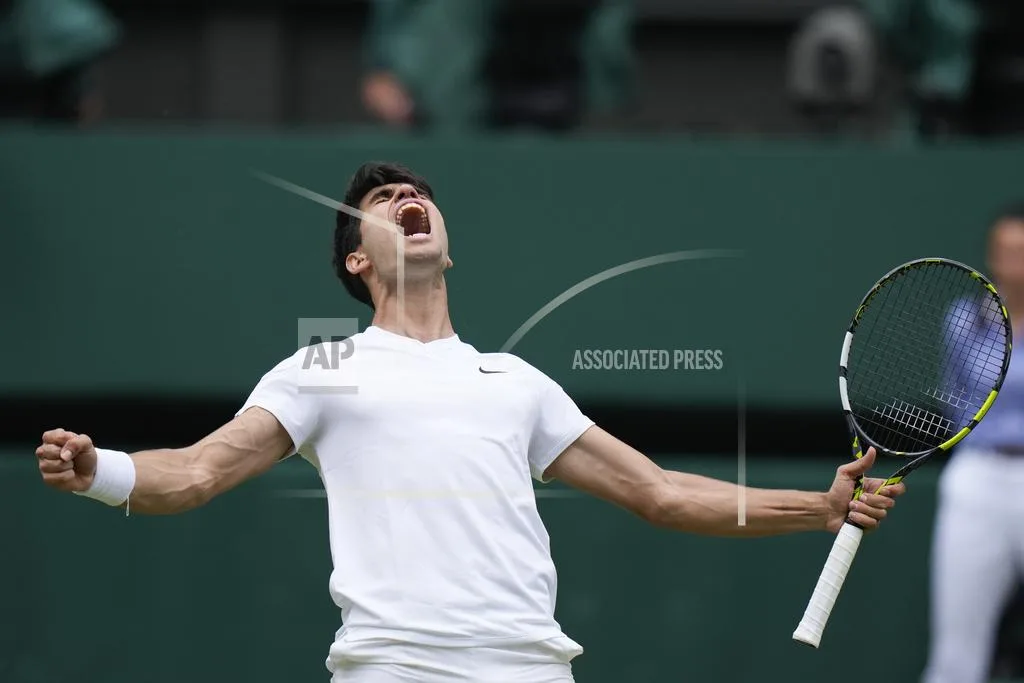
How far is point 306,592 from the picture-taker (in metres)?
4.58

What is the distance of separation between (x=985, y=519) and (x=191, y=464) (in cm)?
238

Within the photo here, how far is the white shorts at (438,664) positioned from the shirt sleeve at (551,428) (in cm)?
33

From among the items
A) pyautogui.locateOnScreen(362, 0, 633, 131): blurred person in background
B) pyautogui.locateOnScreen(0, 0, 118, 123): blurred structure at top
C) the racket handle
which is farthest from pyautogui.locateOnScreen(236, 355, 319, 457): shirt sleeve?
pyautogui.locateOnScreen(0, 0, 118, 123): blurred structure at top

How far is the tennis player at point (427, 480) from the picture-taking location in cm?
255

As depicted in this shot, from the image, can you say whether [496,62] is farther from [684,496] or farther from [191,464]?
[191,464]

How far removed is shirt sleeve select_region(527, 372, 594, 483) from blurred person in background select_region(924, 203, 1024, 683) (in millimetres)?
1637

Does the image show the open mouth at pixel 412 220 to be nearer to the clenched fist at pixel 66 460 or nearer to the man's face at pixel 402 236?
the man's face at pixel 402 236

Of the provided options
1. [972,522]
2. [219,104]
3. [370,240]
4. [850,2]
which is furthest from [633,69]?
[370,240]

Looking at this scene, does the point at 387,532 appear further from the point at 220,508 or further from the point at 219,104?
the point at 219,104

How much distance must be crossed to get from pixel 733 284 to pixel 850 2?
1813 mm

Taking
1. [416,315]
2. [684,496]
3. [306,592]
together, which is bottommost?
[306,592]

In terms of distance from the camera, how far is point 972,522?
4.21 m

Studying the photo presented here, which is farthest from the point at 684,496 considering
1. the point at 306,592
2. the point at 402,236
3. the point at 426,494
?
the point at 306,592

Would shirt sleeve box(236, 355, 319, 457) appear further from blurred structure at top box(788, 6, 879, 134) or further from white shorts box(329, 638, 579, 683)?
blurred structure at top box(788, 6, 879, 134)
